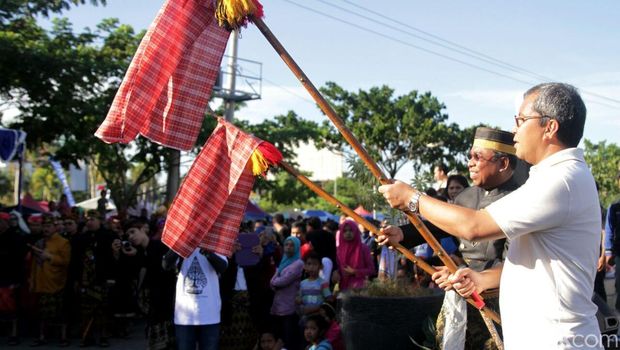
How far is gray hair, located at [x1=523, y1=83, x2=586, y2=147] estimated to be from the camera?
99.0 inches

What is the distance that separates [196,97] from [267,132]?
21705 millimetres

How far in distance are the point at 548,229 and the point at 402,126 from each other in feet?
110

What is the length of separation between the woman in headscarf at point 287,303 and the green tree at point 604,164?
36877mm

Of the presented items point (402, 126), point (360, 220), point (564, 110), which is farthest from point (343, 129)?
Answer: point (402, 126)

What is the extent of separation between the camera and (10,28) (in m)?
16.4

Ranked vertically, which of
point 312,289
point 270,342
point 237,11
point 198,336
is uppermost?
point 237,11

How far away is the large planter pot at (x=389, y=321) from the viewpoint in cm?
546

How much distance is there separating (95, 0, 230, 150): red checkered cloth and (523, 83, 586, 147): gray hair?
2071mm

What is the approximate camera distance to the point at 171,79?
404 centimetres

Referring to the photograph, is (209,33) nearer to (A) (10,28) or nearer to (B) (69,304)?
(B) (69,304)

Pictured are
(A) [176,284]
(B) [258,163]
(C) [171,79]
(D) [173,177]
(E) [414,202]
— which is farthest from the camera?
(D) [173,177]

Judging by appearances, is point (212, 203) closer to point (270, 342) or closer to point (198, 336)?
point (198, 336)

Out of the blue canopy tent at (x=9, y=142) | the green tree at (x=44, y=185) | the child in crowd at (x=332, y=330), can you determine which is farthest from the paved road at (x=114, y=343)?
the green tree at (x=44, y=185)

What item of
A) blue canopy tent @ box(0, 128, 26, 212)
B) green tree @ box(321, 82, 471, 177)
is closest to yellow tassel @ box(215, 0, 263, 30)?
blue canopy tent @ box(0, 128, 26, 212)
